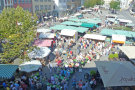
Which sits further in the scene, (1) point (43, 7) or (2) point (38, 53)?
(1) point (43, 7)

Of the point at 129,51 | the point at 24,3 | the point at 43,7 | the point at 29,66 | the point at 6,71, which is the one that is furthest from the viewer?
the point at 43,7

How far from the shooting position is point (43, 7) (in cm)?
4450

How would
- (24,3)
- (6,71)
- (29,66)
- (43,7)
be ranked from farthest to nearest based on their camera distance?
1. (43,7)
2. (24,3)
3. (29,66)
4. (6,71)

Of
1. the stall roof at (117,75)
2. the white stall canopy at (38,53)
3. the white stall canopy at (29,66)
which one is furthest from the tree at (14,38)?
the stall roof at (117,75)

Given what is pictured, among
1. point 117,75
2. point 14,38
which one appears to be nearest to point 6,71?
point 14,38

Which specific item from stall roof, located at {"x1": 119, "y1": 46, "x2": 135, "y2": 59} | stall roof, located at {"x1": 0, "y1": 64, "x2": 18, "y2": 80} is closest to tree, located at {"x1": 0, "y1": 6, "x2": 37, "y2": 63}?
stall roof, located at {"x1": 0, "y1": 64, "x2": 18, "y2": 80}

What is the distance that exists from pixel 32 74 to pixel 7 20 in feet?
20.7

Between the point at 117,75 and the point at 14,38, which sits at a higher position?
the point at 14,38

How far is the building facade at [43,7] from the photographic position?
39994mm

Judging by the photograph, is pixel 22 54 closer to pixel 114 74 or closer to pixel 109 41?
pixel 114 74

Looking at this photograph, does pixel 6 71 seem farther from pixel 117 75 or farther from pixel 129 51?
pixel 129 51

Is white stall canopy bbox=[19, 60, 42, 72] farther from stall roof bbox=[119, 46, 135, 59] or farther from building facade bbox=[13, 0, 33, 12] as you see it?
building facade bbox=[13, 0, 33, 12]

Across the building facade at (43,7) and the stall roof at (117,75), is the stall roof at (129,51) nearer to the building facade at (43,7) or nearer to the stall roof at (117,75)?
the stall roof at (117,75)

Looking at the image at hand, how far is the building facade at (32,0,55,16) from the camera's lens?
3999 cm
